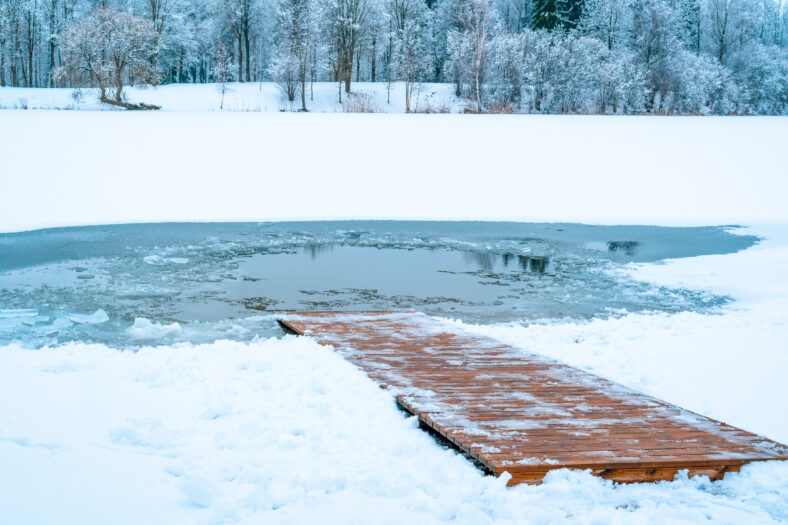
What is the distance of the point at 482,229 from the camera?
1307cm

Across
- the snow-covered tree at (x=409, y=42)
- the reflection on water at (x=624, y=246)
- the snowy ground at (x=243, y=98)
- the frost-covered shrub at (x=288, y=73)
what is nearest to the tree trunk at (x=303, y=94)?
the snowy ground at (x=243, y=98)

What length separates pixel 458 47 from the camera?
3662 centimetres

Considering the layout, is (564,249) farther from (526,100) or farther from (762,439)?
(526,100)

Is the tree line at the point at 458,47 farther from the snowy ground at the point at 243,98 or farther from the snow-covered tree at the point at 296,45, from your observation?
the snowy ground at the point at 243,98

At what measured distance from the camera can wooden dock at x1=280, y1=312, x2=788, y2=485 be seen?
3385 millimetres

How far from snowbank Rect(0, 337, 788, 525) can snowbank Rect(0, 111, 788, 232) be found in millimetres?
9065

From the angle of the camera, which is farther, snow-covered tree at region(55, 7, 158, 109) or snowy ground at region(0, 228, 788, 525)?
snow-covered tree at region(55, 7, 158, 109)

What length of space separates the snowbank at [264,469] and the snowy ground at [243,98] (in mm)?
25565

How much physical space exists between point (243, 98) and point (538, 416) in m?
32.8

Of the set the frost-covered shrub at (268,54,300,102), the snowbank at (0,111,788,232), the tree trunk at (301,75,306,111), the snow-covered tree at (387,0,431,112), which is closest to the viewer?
the snowbank at (0,111,788,232)

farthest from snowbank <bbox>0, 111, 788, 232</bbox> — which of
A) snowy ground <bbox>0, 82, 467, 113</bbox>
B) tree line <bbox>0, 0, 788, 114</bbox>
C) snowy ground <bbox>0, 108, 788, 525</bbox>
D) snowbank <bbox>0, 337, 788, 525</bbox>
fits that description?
snowbank <bbox>0, 337, 788, 525</bbox>

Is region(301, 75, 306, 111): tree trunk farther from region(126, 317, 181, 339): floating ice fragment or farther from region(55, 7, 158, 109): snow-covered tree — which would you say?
region(126, 317, 181, 339): floating ice fragment

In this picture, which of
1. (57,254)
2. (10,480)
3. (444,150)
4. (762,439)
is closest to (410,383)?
(762,439)

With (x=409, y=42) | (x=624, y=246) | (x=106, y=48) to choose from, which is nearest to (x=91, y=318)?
(x=624, y=246)
